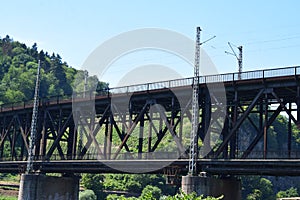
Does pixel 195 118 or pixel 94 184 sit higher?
pixel 195 118

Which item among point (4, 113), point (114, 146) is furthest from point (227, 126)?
point (114, 146)

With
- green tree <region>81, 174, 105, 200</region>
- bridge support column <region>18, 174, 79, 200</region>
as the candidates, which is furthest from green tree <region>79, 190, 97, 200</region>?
bridge support column <region>18, 174, 79, 200</region>

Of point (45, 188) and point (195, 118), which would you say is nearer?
point (195, 118)

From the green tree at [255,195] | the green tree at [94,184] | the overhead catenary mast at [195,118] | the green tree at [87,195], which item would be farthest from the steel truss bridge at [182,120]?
the green tree at [255,195]

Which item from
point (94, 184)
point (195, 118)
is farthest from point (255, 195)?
point (195, 118)

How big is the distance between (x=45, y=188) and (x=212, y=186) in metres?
23.3

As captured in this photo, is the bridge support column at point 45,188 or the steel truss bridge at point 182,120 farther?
the bridge support column at point 45,188

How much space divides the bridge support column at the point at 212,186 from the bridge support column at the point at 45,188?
72.6ft

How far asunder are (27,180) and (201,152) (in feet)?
69.9

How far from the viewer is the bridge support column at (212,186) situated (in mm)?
41375

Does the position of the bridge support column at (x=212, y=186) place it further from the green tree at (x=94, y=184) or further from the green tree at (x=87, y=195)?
the green tree at (x=94, y=184)

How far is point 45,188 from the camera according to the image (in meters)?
58.3

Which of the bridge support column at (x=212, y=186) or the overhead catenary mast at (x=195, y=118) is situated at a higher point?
the overhead catenary mast at (x=195, y=118)

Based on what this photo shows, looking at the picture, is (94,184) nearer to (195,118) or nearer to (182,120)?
(182,120)
